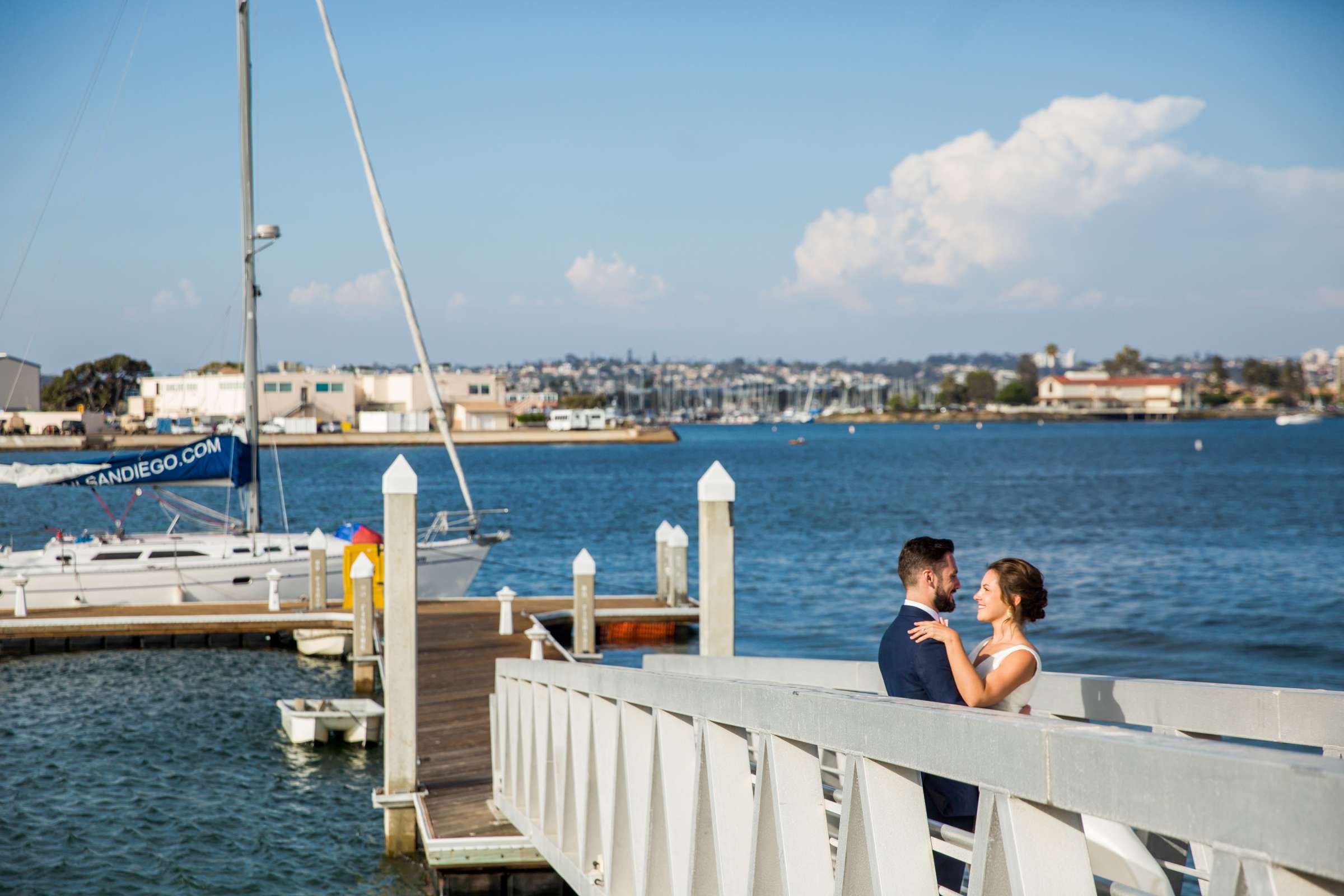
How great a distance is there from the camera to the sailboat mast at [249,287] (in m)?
23.9

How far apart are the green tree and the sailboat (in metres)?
125

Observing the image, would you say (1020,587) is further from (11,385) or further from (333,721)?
(11,385)

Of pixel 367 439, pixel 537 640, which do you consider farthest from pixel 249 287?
pixel 367 439

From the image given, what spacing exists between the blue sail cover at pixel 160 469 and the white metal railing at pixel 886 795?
1864 cm

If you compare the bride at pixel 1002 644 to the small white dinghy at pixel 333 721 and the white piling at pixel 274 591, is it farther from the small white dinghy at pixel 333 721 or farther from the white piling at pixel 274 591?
the white piling at pixel 274 591

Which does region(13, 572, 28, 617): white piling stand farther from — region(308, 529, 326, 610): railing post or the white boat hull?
region(308, 529, 326, 610): railing post

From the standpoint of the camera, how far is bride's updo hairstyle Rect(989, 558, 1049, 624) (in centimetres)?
428

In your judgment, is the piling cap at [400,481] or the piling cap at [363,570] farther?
the piling cap at [363,570]

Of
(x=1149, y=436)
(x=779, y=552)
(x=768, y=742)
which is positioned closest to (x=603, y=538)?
(x=779, y=552)

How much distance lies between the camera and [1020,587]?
429 centimetres

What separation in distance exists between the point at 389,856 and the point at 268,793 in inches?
133

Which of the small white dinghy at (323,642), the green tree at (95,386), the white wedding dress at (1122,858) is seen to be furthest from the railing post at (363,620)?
the green tree at (95,386)

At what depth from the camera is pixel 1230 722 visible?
14.2 ft

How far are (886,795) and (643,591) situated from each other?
27.3 meters
